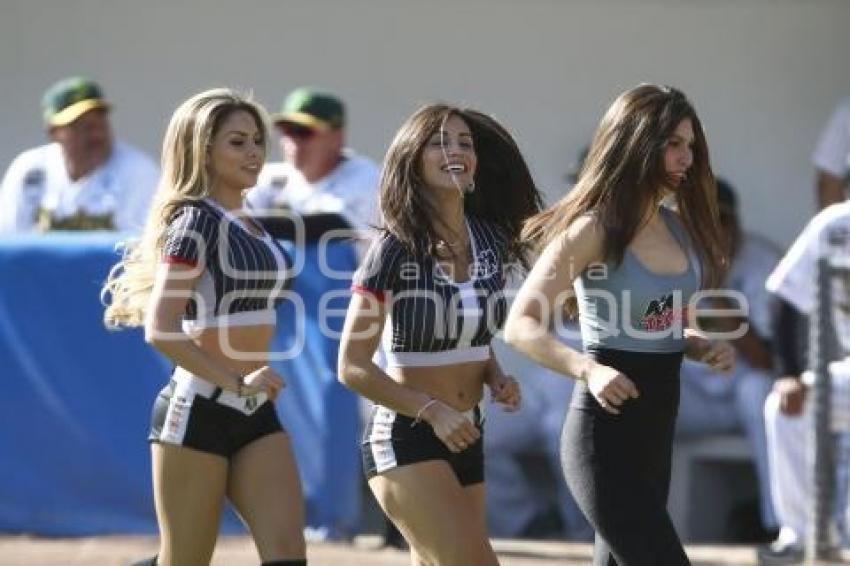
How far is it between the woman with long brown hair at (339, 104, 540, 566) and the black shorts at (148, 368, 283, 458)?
424 millimetres

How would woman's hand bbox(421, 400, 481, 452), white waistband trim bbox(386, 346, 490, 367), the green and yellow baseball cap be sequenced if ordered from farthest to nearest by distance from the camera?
the green and yellow baseball cap
white waistband trim bbox(386, 346, 490, 367)
woman's hand bbox(421, 400, 481, 452)

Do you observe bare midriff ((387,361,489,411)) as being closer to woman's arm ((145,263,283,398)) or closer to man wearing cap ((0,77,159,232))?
woman's arm ((145,263,283,398))

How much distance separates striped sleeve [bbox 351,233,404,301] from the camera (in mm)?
5414

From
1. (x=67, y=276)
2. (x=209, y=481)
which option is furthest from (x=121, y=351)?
(x=209, y=481)

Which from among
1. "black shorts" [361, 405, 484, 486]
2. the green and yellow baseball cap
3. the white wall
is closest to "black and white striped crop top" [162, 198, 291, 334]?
"black shorts" [361, 405, 484, 486]

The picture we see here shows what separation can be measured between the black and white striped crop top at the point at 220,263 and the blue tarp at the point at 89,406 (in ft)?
7.99

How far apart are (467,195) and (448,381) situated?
637 millimetres

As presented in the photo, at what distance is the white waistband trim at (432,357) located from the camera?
549cm

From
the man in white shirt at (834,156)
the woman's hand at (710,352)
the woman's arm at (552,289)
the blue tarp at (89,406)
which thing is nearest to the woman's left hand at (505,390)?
the woman's arm at (552,289)

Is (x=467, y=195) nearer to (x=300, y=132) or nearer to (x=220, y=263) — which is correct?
(x=220, y=263)

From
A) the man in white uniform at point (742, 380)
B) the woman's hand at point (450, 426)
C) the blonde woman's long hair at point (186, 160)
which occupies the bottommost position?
the man in white uniform at point (742, 380)

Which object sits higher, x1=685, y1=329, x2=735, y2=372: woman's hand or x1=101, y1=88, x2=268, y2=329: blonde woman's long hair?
x1=101, y1=88, x2=268, y2=329: blonde woman's long hair

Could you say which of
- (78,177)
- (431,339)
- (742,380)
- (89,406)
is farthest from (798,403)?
(78,177)

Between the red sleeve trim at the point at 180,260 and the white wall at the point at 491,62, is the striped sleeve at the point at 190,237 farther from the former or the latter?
the white wall at the point at 491,62
